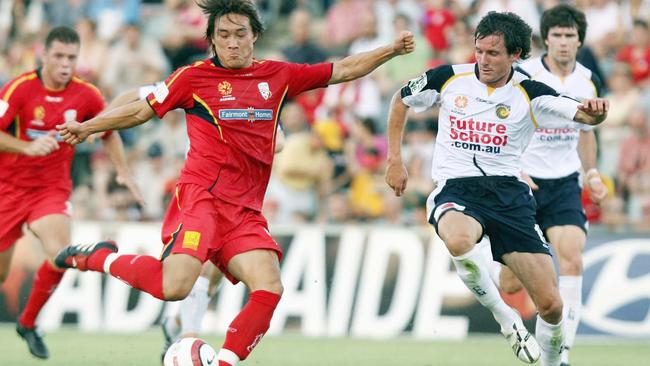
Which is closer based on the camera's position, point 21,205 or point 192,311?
point 192,311

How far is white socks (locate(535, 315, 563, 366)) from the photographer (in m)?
9.23

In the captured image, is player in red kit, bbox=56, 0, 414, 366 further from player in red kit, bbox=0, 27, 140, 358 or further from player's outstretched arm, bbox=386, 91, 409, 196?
player in red kit, bbox=0, 27, 140, 358

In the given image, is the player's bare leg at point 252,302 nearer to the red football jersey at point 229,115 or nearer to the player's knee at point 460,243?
the red football jersey at point 229,115

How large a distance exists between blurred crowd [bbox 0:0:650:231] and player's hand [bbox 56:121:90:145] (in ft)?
25.0

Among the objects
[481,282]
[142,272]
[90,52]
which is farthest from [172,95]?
[90,52]

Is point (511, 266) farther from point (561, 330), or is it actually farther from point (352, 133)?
point (352, 133)

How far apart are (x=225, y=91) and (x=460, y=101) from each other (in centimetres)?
178

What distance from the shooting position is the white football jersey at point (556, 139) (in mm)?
10805

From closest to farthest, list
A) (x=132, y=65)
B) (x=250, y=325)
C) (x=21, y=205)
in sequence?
1. (x=250, y=325)
2. (x=21, y=205)
3. (x=132, y=65)

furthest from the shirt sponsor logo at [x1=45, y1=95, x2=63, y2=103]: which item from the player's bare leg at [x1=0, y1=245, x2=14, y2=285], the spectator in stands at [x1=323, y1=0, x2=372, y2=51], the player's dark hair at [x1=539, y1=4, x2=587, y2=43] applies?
the spectator in stands at [x1=323, y1=0, x2=372, y2=51]

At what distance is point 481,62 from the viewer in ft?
29.7

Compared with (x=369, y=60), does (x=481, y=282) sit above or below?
below

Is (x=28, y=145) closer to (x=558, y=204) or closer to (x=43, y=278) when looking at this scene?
(x=43, y=278)

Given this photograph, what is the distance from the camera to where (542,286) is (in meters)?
8.98
